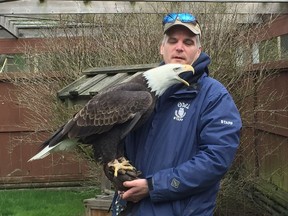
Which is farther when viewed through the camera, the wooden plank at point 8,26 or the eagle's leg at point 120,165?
the wooden plank at point 8,26

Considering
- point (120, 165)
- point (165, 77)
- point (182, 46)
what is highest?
point (182, 46)

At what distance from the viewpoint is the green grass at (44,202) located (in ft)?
26.2

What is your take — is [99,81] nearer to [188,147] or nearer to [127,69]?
[127,69]

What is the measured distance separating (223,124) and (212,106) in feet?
0.35

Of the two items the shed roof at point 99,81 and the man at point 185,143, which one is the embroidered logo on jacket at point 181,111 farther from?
the shed roof at point 99,81

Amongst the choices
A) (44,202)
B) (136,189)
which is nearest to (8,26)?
(44,202)

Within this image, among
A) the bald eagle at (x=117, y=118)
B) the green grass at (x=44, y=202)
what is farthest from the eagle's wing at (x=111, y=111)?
the green grass at (x=44, y=202)

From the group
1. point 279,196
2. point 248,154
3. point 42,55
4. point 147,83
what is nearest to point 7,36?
point 42,55

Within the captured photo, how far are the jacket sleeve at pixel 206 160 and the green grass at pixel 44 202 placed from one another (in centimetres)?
569

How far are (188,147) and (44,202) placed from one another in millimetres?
6553

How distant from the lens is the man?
2.38 meters

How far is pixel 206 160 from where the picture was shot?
2.36 metres

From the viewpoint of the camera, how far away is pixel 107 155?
2.59 metres

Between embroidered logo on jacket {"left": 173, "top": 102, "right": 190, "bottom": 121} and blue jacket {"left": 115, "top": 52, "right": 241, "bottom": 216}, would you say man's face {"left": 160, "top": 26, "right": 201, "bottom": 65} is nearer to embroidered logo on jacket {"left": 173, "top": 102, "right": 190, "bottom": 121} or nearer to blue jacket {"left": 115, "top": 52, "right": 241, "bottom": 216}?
blue jacket {"left": 115, "top": 52, "right": 241, "bottom": 216}
